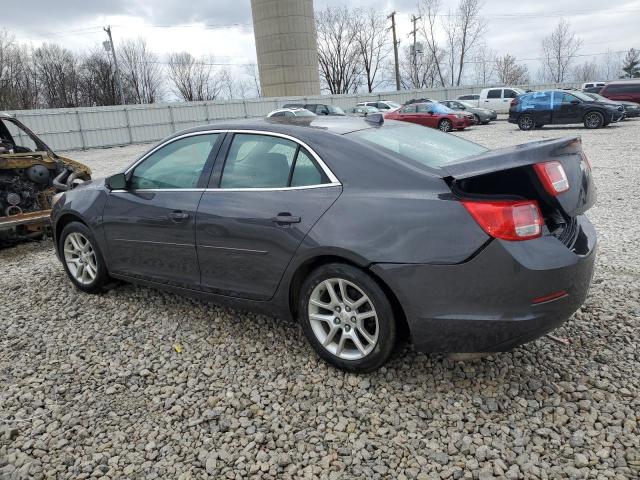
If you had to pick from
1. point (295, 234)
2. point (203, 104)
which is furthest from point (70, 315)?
point (203, 104)

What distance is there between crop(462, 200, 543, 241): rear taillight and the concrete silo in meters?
51.4

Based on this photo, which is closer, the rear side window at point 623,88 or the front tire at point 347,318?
the front tire at point 347,318

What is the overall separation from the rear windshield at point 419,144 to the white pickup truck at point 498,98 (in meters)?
28.3

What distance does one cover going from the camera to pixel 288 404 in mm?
2855

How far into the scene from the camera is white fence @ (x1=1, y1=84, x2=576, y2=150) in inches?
1018

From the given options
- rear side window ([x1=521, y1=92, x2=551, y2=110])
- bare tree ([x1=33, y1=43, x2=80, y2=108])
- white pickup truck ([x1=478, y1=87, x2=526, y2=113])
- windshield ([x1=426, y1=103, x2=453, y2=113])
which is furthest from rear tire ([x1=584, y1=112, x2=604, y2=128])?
bare tree ([x1=33, y1=43, x2=80, y2=108])

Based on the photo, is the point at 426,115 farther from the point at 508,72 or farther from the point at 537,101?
the point at 508,72

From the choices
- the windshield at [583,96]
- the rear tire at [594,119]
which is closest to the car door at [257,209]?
the rear tire at [594,119]

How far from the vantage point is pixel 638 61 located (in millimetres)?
64312

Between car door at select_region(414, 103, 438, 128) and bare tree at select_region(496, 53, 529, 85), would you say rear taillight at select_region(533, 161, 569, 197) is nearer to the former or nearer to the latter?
car door at select_region(414, 103, 438, 128)

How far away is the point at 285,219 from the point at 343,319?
2.26 feet

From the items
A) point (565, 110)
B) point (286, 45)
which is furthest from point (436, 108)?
point (286, 45)

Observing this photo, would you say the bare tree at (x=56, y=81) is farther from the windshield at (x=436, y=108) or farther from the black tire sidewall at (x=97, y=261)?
the black tire sidewall at (x=97, y=261)

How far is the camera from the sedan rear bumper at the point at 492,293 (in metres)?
2.46
